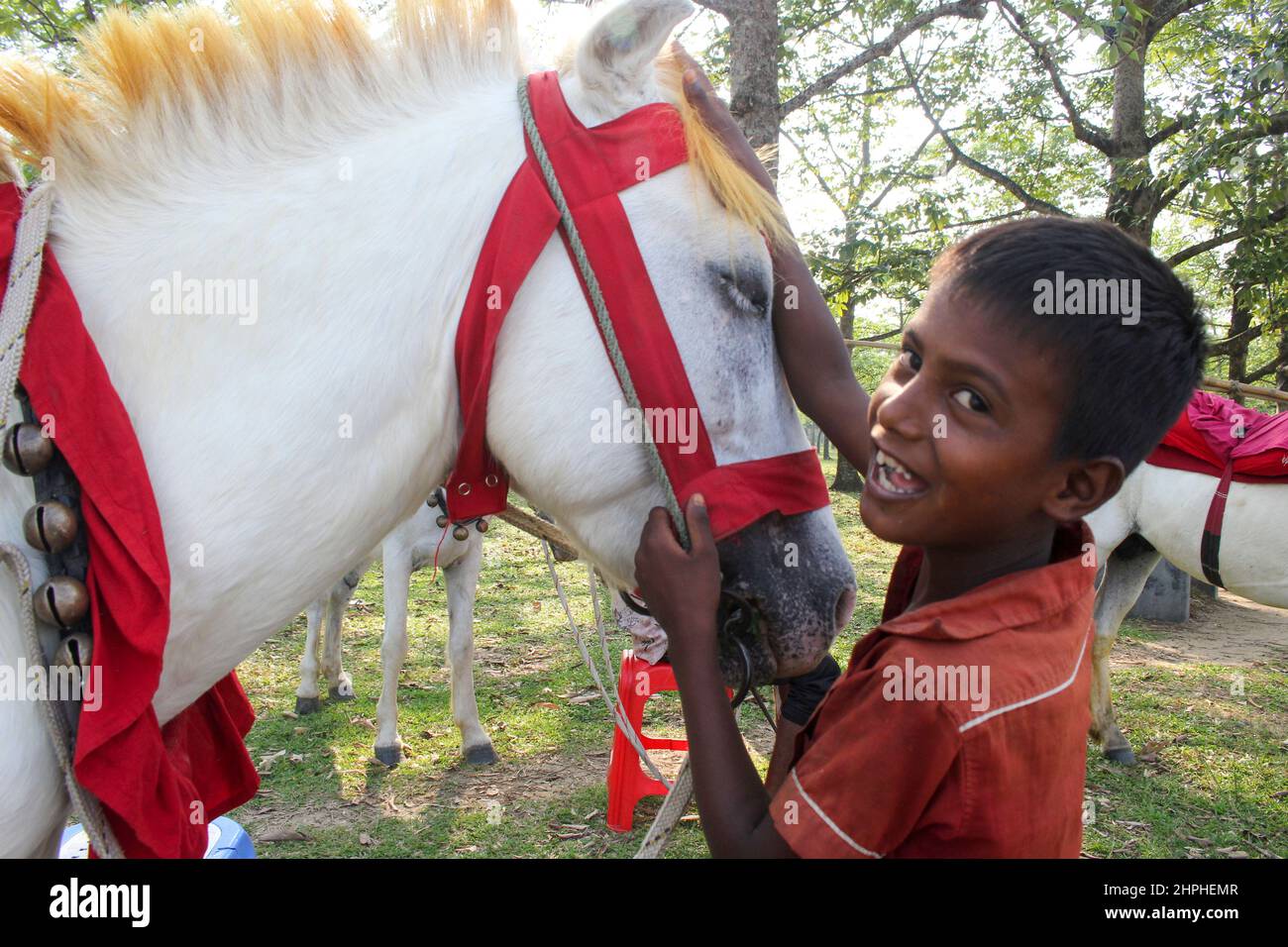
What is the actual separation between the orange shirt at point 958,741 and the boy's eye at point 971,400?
0.27 m

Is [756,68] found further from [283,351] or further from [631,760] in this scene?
[283,351]

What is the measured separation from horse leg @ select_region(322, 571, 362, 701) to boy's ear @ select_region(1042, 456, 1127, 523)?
493cm

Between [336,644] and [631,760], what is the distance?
8.24 ft

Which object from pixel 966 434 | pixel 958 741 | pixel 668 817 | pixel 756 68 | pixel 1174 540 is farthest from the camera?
pixel 756 68

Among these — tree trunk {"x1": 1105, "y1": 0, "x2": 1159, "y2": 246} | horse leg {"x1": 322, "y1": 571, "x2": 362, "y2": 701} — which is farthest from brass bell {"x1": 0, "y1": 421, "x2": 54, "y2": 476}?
tree trunk {"x1": 1105, "y1": 0, "x2": 1159, "y2": 246}

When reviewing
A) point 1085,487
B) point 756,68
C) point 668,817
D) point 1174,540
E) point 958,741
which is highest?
point 756,68

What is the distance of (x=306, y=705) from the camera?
552 cm

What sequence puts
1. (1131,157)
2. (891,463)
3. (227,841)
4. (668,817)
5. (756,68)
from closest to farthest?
→ (891,463) → (668,817) → (227,841) → (756,68) → (1131,157)

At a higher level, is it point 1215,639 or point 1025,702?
point 1025,702

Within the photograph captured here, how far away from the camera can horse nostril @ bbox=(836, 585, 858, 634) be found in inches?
62.2

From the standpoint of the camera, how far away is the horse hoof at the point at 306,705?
5.51 metres

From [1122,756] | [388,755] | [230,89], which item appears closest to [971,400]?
[230,89]

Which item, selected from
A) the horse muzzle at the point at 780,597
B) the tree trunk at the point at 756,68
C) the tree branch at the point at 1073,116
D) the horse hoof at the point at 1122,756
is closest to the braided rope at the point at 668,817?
the horse muzzle at the point at 780,597

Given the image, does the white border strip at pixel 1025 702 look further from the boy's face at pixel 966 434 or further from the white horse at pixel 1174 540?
the white horse at pixel 1174 540
